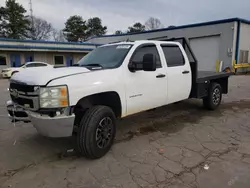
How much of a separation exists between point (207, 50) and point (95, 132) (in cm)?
2028

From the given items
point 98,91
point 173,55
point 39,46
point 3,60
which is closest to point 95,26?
point 39,46

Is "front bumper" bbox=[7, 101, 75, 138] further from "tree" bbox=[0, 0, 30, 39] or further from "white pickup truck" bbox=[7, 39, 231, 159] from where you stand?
"tree" bbox=[0, 0, 30, 39]

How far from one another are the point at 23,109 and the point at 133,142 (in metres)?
2.08

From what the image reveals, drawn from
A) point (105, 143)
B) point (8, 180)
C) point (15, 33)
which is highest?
point (15, 33)

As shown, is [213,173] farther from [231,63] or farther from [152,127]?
[231,63]

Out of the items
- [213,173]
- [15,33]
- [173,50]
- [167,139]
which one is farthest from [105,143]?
[15,33]

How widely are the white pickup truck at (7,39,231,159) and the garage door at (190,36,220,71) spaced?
17242 millimetres

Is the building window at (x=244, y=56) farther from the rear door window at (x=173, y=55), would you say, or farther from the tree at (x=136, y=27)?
the tree at (x=136, y=27)

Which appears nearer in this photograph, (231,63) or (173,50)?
Result: (173,50)

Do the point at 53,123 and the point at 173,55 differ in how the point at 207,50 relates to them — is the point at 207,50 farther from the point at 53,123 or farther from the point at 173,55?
the point at 53,123

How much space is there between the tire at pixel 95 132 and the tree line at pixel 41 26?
4337cm

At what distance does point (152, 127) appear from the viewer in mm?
5098

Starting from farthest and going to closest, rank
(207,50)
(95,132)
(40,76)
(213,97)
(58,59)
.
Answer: (58,59) < (207,50) < (213,97) < (95,132) < (40,76)

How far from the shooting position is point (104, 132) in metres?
3.61
